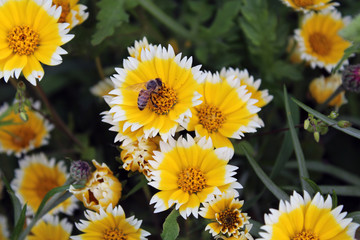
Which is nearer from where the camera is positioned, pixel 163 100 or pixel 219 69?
pixel 163 100

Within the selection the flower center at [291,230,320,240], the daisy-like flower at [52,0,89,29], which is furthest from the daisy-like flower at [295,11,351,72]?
the daisy-like flower at [52,0,89,29]

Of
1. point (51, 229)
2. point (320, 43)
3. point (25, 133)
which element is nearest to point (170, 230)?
point (51, 229)

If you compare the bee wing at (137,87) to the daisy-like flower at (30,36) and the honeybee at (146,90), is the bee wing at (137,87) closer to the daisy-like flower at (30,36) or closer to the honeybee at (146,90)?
the honeybee at (146,90)

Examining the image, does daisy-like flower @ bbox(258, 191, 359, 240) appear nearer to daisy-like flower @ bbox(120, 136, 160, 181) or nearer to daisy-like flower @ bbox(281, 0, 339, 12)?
daisy-like flower @ bbox(120, 136, 160, 181)

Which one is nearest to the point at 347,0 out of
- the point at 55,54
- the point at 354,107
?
the point at 354,107

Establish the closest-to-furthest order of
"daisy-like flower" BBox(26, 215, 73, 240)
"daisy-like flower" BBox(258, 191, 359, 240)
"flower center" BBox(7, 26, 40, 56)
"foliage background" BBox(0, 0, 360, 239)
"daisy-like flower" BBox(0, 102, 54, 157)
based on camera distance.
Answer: "daisy-like flower" BBox(258, 191, 359, 240), "flower center" BBox(7, 26, 40, 56), "daisy-like flower" BBox(26, 215, 73, 240), "foliage background" BBox(0, 0, 360, 239), "daisy-like flower" BBox(0, 102, 54, 157)

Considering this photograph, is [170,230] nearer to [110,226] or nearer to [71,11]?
[110,226]

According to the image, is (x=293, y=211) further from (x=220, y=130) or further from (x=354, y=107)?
(x=354, y=107)
